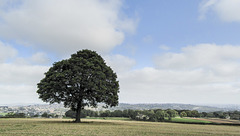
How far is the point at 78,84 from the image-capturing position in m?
37.2

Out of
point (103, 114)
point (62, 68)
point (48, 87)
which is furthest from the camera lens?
point (103, 114)

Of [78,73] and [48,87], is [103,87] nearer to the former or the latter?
[78,73]

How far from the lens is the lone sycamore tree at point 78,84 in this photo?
117 ft

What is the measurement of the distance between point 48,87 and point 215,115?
137411 millimetres

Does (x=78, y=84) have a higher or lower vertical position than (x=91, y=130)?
higher

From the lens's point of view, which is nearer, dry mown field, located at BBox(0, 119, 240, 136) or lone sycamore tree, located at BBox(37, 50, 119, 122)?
dry mown field, located at BBox(0, 119, 240, 136)

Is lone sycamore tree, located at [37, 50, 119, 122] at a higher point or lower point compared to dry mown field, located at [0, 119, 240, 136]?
higher

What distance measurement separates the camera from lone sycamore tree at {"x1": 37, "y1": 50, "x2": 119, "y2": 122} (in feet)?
117

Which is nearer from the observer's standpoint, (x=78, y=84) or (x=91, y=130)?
(x=91, y=130)

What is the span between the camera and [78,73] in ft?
119

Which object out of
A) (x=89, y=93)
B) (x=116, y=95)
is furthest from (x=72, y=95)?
(x=116, y=95)

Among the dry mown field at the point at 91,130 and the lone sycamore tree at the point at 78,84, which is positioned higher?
the lone sycamore tree at the point at 78,84

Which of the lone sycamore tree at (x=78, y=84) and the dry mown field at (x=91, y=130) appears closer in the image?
the dry mown field at (x=91, y=130)

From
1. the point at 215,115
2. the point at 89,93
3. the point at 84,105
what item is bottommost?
the point at 215,115
